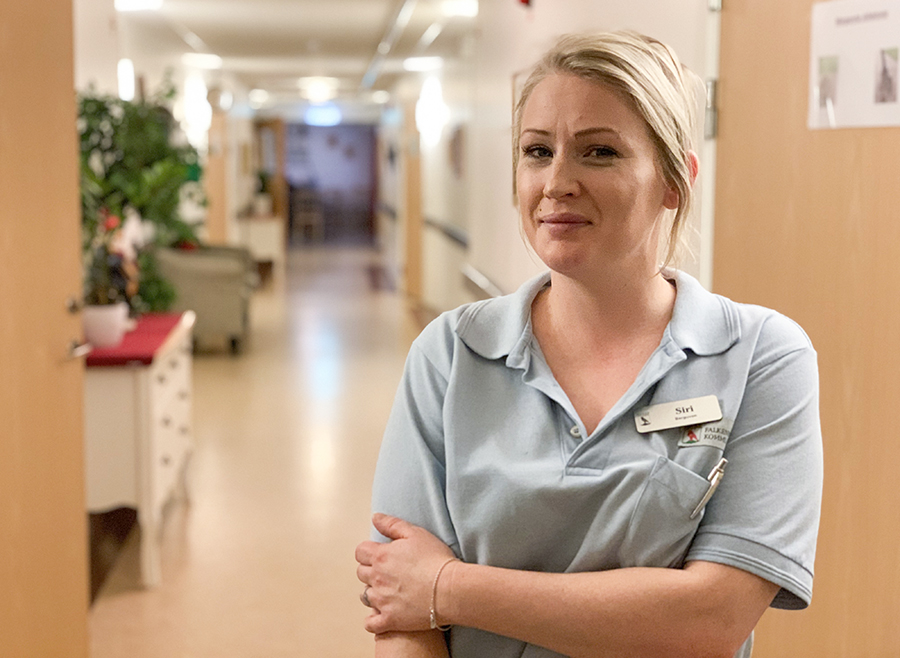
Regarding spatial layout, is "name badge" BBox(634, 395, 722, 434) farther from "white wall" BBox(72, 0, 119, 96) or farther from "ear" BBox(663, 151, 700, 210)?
"white wall" BBox(72, 0, 119, 96)

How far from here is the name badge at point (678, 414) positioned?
1.28 m

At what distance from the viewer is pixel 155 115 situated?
17.4 feet

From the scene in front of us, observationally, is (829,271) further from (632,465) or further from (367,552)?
(367,552)

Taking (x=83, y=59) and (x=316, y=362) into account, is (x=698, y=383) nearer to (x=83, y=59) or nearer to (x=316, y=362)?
(x=83, y=59)

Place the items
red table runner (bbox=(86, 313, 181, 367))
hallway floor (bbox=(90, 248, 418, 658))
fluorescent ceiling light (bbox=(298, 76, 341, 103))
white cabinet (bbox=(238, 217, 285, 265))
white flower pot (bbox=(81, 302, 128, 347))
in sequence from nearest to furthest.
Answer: hallway floor (bbox=(90, 248, 418, 658)) < red table runner (bbox=(86, 313, 181, 367)) < white flower pot (bbox=(81, 302, 128, 347)) < white cabinet (bbox=(238, 217, 285, 265)) < fluorescent ceiling light (bbox=(298, 76, 341, 103))

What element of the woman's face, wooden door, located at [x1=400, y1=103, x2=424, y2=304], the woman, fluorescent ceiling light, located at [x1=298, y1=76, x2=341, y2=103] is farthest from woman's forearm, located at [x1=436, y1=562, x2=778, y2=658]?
fluorescent ceiling light, located at [x1=298, y1=76, x2=341, y2=103]

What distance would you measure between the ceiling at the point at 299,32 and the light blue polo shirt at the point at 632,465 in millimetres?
6488

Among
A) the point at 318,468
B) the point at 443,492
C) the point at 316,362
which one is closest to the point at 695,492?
the point at 443,492

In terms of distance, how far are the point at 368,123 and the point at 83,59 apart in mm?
21714

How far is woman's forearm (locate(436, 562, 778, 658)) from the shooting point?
4.11 feet

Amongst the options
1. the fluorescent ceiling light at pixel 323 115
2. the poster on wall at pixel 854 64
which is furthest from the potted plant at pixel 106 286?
the fluorescent ceiling light at pixel 323 115

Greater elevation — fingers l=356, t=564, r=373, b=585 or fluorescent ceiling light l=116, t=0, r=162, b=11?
fluorescent ceiling light l=116, t=0, r=162, b=11

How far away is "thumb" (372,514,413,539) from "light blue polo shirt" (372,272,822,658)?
0.02 metres

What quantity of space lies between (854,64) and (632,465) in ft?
4.00
